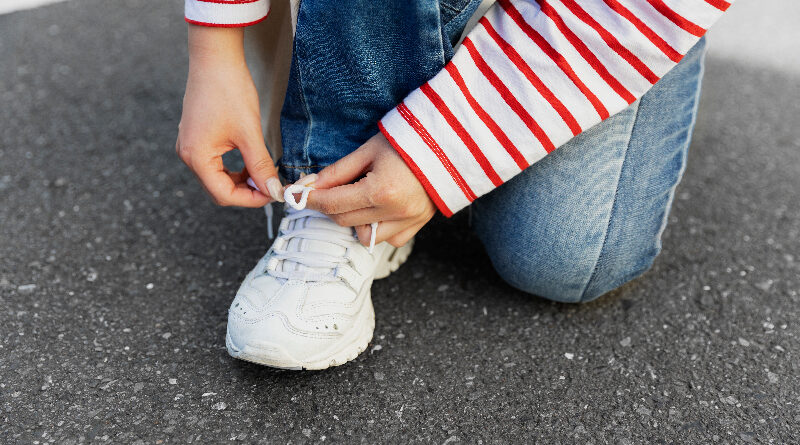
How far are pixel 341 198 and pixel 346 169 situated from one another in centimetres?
4

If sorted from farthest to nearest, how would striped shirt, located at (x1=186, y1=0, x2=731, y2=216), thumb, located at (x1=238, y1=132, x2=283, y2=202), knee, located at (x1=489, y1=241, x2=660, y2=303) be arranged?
knee, located at (x1=489, y1=241, x2=660, y2=303) → thumb, located at (x1=238, y1=132, x2=283, y2=202) → striped shirt, located at (x1=186, y1=0, x2=731, y2=216)

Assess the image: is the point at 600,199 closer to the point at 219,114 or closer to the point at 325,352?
the point at 325,352

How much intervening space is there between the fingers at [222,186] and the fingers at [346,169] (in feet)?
0.36

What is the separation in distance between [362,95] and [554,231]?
1.21 feet

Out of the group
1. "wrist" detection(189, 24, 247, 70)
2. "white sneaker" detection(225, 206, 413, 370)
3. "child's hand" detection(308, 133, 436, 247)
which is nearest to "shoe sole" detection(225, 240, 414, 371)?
"white sneaker" detection(225, 206, 413, 370)

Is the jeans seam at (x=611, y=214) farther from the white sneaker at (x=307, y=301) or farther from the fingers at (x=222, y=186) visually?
the fingers at (x=222, y=186)

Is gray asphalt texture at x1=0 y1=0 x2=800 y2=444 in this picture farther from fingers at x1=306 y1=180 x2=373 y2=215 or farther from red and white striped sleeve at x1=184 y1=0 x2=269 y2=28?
red and white striped sleeve at x1=184 y1=0 x2=269 y2=28

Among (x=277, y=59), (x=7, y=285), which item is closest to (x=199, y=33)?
(x=277, y=59)

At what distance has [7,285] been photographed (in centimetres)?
109

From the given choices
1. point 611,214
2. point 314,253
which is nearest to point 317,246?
point 314,253

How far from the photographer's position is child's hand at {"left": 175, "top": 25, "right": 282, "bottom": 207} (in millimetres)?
896

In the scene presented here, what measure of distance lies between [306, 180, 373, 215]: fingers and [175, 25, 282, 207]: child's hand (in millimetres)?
60

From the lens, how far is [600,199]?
102 cm

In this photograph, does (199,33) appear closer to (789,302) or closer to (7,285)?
(7,285)
